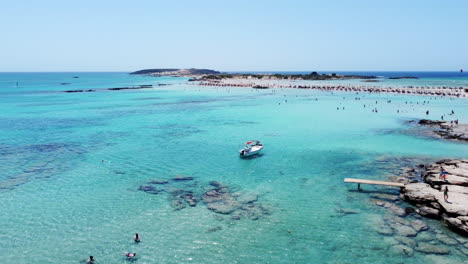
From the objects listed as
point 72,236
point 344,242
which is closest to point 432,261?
point 344,242

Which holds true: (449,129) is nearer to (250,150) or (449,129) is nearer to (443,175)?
(443,175)

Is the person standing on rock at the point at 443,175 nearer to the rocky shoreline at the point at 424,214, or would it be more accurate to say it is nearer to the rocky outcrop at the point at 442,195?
the rocky outcrop at the point at 442,195

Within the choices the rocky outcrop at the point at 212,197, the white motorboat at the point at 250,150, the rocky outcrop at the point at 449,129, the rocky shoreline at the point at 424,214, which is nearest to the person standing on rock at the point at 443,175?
the rocky shoreline at the point at 424,214

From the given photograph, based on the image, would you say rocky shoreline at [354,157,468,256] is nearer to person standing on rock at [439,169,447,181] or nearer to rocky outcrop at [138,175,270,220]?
person standing on rock at [439,169,447,181]

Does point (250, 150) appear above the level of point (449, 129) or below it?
below

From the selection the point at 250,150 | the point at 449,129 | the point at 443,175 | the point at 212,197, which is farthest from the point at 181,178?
the point at 449,129
